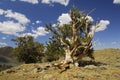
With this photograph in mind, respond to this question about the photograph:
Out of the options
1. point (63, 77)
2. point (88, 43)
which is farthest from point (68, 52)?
point (63, 77)

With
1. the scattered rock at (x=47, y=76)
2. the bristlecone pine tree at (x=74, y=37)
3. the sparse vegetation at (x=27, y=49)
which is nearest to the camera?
the scattered rock at (x=47, y=76)

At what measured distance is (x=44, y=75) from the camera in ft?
109

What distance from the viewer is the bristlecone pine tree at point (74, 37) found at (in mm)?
40719

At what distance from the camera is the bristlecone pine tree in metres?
40.7

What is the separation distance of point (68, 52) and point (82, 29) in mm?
9152

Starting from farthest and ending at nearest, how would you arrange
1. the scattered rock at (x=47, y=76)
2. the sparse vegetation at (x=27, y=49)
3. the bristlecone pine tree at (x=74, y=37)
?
the sparse vegetation at (x=27, y=49) < the bristlecone pine tree at (x=74, y=37) < the scattered rock at (x=47, y=76)

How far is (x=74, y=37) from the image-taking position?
138 feet

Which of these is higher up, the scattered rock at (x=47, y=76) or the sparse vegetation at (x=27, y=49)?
the sparse vegetation at (x=27, y=49)

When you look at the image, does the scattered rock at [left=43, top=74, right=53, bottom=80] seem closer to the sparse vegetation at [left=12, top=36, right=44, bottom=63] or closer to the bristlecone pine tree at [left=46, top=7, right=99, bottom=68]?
the bristlecone pine tree at [left=46, top=7, right=99, bottom=68]

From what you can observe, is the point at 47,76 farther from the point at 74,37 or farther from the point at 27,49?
the point at 27,49

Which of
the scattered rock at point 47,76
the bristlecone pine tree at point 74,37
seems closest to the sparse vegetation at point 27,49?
the bristlecone pine tree at point 74,37

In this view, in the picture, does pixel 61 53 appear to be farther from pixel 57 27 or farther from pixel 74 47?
pixel 74 47

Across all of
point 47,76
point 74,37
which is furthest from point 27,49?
point 47,76

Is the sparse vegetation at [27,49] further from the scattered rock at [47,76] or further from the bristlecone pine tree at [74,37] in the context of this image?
the scattered rock at [47,76]
